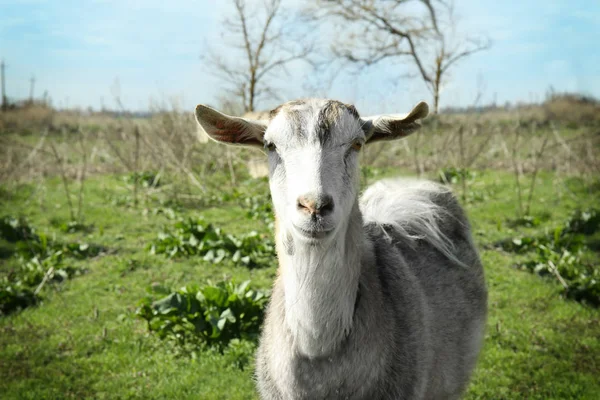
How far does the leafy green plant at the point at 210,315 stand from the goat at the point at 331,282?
250cm

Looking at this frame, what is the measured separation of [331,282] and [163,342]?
3.64m

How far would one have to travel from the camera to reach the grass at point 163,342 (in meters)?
5.09

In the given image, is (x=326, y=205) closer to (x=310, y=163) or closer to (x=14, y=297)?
(x=310, y=163)

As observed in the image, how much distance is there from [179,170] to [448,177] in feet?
24.4

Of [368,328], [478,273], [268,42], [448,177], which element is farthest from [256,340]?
[268,42]

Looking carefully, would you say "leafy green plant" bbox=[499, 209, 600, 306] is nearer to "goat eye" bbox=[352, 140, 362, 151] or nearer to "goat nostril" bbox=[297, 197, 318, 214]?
"goat eye" bbox=[352, 140, 362, 151]

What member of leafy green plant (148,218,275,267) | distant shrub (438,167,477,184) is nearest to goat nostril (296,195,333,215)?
leafy green plant (148,218,275,267)

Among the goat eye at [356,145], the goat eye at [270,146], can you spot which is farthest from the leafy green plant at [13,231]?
the goat eye at [356,145]

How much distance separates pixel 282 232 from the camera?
2924 mm

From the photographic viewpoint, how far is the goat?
2.70 m

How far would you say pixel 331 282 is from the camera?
2.81m

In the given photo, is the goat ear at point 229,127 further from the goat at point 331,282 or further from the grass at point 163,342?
the grass at point 163,342

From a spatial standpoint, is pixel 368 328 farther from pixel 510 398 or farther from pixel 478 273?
pixel 510 398

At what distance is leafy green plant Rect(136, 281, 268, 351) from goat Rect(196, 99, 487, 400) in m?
2.50
